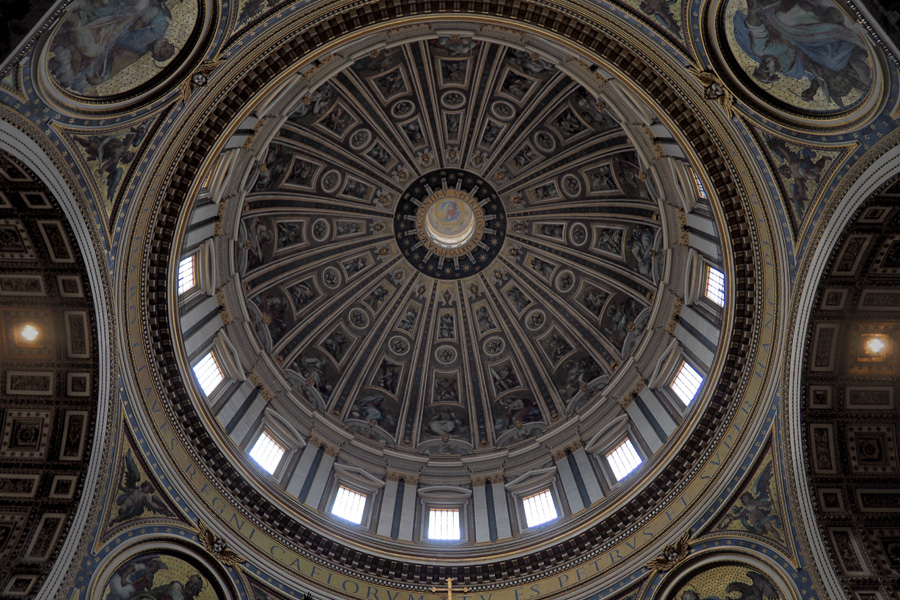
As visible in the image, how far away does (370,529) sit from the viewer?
24.0 m

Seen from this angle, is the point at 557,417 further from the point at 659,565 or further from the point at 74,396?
the point at 74,396

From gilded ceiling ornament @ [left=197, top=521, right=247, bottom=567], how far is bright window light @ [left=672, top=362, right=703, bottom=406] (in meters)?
14.1

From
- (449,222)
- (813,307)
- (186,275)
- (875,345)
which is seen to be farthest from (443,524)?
(449,222)

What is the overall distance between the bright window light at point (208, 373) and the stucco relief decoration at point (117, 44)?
996 cm

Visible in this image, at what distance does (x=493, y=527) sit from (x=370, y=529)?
419 centimetres

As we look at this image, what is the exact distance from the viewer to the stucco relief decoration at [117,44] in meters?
13.3

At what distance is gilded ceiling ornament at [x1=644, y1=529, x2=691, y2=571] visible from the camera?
19.0 m

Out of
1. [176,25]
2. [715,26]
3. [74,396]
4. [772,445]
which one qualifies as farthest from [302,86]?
[772,445]

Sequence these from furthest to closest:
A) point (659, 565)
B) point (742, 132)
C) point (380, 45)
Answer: point (380, 45) → point (659, 565) → point (742, 132)

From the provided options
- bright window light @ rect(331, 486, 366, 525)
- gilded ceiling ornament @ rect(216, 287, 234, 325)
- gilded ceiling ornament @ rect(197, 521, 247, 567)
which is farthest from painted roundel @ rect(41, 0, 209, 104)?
bright window light @ rect(331, 486, 366, 525)

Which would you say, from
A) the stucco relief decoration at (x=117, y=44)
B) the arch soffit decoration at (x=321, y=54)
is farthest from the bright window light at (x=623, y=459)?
the stucco relief decoration at (x=117, y=44)

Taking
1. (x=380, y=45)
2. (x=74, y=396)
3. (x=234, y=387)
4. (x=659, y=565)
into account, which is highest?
(x=380, y=45)

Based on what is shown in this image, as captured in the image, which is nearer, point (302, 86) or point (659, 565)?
point (659, 565)

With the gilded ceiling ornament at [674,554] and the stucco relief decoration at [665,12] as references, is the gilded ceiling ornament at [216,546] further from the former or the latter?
the stucco relief decoration at [665,12]
